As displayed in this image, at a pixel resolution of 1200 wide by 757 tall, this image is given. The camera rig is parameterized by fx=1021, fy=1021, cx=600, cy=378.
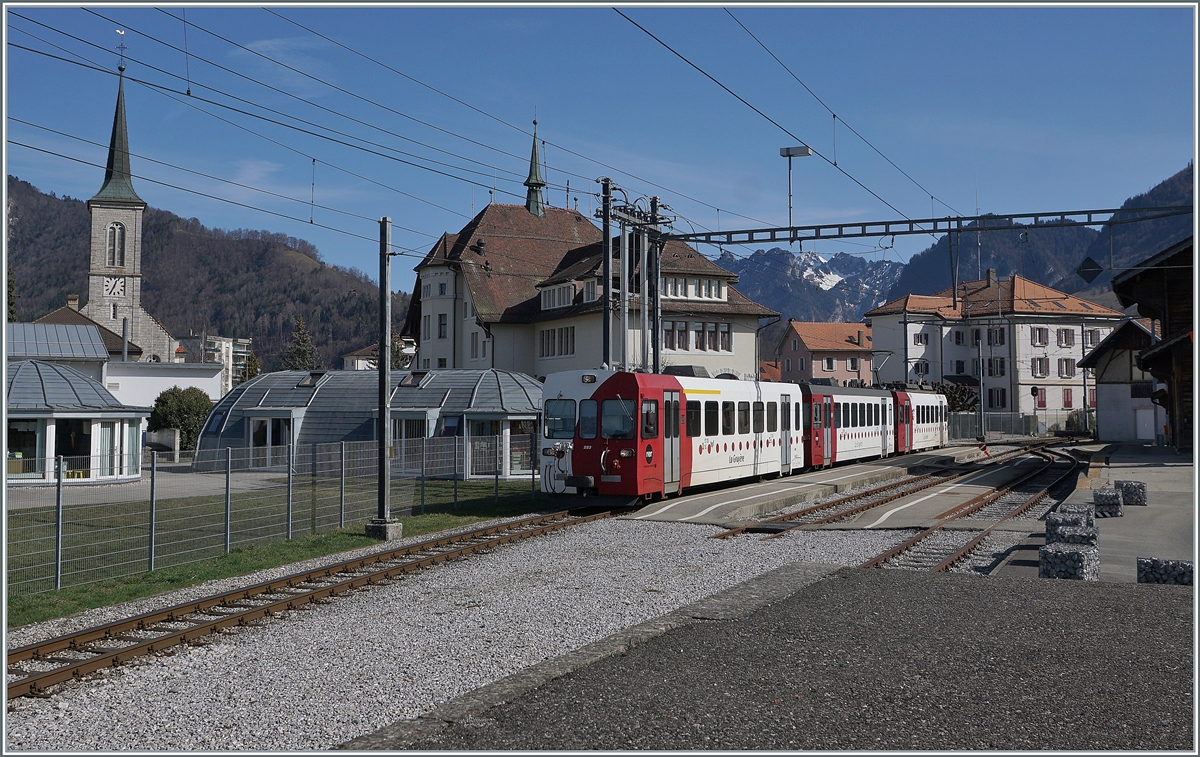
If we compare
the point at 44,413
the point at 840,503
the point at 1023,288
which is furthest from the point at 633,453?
the point at 1023,288

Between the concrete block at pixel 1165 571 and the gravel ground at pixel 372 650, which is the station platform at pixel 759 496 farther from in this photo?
the concrete block at pixel 1165 571

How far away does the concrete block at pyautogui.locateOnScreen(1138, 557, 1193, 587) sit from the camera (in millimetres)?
12047

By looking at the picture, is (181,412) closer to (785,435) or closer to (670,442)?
(785,435)

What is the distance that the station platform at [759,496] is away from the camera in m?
20.1

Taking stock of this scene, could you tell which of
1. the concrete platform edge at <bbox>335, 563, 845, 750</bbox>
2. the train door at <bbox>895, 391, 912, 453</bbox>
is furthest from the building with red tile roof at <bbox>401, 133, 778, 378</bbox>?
the concrete platform edge at <bbox>335, 563, 845, 750</bbox>

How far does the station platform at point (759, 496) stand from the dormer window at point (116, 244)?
89.3 meters

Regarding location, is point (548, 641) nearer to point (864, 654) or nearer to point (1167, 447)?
point (864, 654)

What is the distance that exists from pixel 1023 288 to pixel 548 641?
9078cm

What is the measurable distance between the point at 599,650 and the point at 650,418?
41.0 ft

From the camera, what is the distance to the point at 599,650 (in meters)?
8.71

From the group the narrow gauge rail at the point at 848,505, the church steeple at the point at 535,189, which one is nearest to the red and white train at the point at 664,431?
the narrow gauge rail at the point at 848,505

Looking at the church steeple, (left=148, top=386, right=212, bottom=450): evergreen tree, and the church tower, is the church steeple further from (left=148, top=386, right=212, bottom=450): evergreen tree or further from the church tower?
the church tower

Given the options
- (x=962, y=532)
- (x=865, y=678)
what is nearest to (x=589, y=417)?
(x=962, y=532)

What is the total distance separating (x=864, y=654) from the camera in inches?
337
